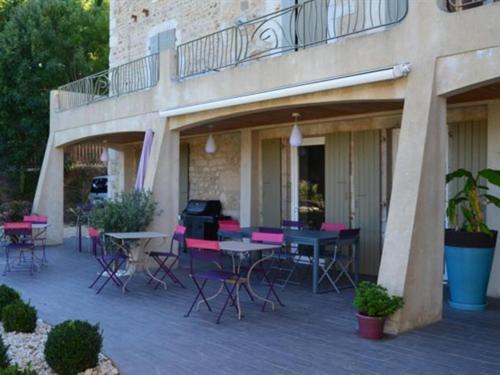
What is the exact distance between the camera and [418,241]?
5.32m

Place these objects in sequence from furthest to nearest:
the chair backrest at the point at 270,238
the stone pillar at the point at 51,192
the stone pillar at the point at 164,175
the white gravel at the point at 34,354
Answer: the stone pillar at the point at 51,192 → the stone pillar at the point at 164,175 → the chair backrest at the point at 270,238 → the white gravel at the point at 34,354

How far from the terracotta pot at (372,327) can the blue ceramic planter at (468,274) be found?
5.28 ft

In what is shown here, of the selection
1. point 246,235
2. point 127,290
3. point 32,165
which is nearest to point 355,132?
point 246,235

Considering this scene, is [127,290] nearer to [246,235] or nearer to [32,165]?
[246,235]

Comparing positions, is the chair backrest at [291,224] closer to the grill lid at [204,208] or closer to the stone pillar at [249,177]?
the stone pillar at [249,177]

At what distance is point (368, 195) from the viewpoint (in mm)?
8648

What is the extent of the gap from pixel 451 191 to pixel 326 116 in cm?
244

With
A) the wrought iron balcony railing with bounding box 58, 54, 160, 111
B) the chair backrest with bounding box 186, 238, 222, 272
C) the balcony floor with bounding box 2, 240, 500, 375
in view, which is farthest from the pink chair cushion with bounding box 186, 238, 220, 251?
the wrought iron balcony railing with bounding box 58, 54, 160, 111

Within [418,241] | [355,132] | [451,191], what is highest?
[355,132]

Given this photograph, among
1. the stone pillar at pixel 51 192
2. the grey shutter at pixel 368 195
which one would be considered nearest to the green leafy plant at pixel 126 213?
the grey shutter at pixel 368 195

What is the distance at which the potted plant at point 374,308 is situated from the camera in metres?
5.05

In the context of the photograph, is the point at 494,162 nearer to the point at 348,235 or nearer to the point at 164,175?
the point at 348,235

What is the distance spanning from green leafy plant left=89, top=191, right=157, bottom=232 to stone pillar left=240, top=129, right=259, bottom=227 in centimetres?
239

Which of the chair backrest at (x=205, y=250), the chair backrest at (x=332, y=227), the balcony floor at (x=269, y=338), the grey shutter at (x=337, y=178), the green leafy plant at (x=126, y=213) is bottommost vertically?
the balcony floor at (x=269, y=338)
